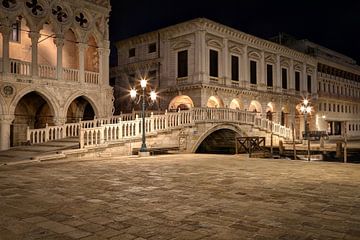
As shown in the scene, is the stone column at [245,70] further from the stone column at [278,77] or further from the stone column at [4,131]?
the stone column at [4,131]

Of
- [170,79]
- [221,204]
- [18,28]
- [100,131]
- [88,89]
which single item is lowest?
[221,204]

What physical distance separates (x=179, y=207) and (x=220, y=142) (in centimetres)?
2157

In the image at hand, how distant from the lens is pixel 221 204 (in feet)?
19.3

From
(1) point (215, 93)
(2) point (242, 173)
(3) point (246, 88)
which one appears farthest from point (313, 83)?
(2) point (242, 173)

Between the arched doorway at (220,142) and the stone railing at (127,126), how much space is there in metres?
1.72

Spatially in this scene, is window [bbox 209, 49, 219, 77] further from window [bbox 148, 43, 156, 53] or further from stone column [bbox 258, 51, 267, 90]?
stone column [bbox 258, 51, 267, 90]

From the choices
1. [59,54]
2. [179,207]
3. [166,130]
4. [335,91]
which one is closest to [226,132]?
[166,130]

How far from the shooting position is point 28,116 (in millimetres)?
22688

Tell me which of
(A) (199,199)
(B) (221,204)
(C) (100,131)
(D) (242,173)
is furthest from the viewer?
(C) (100,131)

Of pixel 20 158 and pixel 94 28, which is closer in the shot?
pixel 20 158

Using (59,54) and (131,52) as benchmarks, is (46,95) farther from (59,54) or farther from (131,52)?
(131,52)

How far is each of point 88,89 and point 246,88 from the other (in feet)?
49.6

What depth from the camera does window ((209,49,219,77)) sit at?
27516 mm

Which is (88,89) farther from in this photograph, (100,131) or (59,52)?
(100,131)
